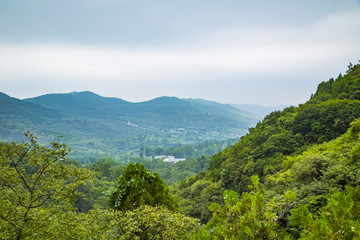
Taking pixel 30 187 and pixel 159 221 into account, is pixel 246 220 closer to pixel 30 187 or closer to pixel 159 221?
pixel 159 221

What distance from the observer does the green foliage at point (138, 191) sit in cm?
806

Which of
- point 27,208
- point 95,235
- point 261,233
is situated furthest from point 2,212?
point 261,233

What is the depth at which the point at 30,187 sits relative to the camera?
5477mm

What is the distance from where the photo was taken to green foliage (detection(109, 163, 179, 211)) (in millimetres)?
8062

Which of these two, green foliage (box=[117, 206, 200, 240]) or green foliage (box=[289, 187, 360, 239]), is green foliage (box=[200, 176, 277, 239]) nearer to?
green foliage (box=[289, 187, 360, 239])

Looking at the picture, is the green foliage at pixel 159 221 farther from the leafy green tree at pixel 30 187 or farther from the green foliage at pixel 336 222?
the green foliage at pixel 336 222

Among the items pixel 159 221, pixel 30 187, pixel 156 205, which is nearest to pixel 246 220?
pixel 159 221

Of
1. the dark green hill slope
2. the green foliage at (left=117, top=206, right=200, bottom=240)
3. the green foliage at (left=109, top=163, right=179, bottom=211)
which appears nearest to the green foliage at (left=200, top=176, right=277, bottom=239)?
the green foliage at (left=117, top=206, right=200, bottom=240)

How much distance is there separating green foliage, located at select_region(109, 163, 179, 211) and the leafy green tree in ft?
8.40

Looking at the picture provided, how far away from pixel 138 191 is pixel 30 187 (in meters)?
3.67

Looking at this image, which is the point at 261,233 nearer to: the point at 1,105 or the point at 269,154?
the point at 269,154

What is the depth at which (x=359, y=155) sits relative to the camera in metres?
7.14

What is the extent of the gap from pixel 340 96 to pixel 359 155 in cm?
1427

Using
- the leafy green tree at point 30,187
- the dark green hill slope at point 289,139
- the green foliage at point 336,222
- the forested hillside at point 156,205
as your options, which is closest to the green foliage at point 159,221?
the forested hillside at point 156,205
